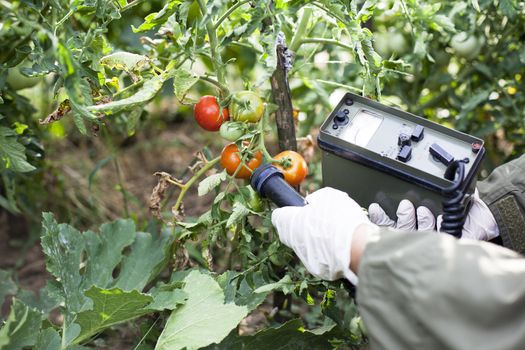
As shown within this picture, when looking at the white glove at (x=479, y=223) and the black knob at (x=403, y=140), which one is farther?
the white glove at (x=479, y=223)

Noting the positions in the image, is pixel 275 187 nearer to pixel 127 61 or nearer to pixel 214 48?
pixel 214 48

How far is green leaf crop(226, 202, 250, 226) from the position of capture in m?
1.53

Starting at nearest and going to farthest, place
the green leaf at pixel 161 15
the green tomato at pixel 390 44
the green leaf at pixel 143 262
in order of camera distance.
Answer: the green leaf at pixel 161 15, the green leaf at pixel 143 262, the green tomato at pixel 390 44

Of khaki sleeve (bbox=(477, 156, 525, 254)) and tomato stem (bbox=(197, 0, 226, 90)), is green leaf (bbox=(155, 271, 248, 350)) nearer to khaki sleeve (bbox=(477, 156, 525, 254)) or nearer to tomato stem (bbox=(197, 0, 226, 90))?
tomato stem (bbox=(197, 0, 226, 90))

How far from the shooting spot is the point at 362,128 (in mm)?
1510

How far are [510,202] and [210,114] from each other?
0.73m

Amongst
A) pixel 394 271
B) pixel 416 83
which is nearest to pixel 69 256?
pixel 394 271

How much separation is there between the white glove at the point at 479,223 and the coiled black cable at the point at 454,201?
0.24 m

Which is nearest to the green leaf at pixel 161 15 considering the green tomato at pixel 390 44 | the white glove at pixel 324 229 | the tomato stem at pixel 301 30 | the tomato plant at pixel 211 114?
the tomato plant at pixel 211 114

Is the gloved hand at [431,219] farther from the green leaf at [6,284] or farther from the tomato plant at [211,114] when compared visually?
the green leaf at [6,284]

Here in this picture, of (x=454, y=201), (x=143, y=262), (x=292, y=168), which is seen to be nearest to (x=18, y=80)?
(x=143, y=262)

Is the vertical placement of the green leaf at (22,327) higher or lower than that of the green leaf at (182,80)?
lower

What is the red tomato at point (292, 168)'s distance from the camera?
1.61m

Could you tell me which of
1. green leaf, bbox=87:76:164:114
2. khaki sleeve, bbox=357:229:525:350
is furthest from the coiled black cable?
green leaf, bbox=87:76:164:114
